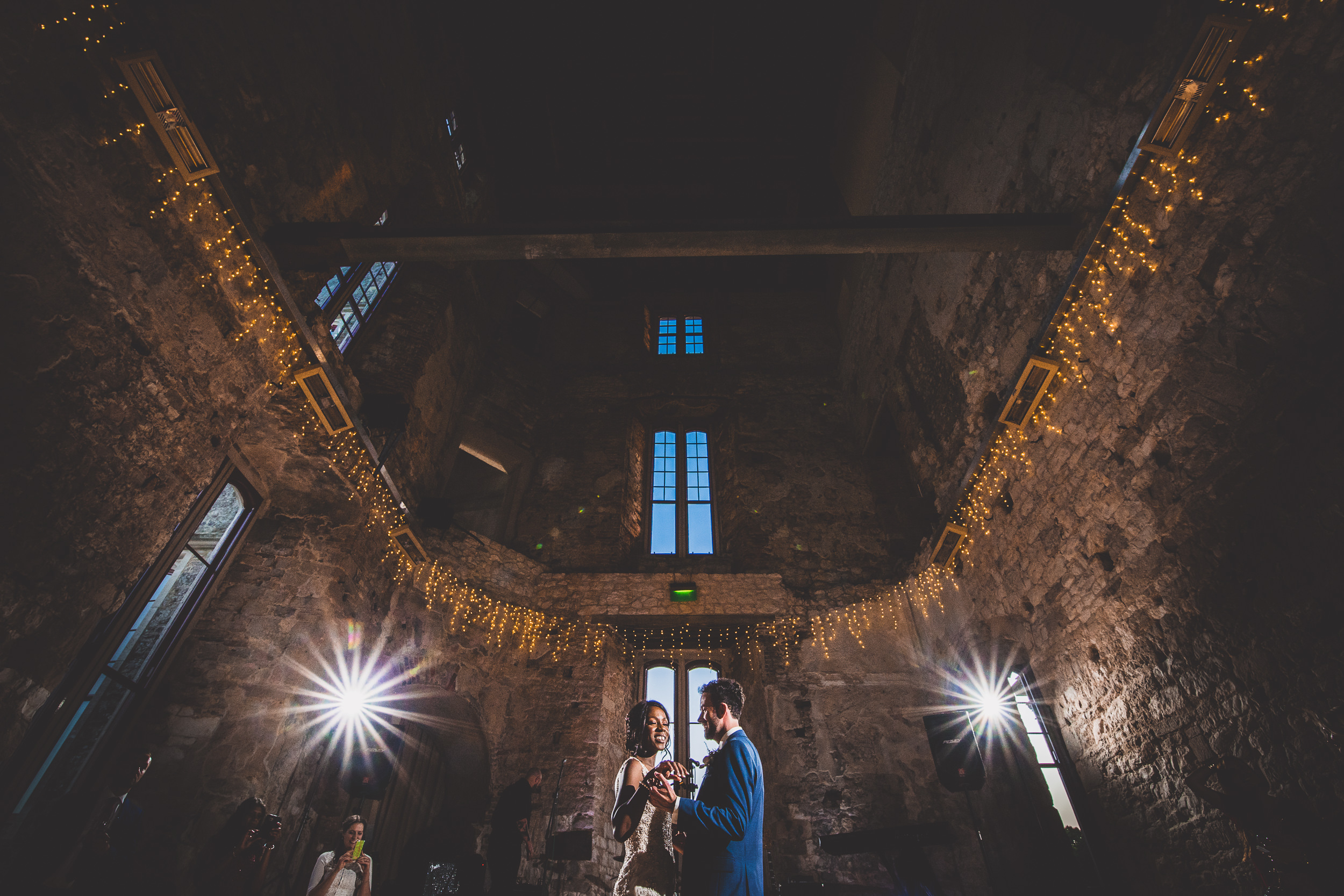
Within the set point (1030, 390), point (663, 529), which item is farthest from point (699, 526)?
point (1030, 390)

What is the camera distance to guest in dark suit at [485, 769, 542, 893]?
452 centimetres

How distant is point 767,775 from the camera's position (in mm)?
5727

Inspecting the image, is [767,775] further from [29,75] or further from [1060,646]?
[29,75]

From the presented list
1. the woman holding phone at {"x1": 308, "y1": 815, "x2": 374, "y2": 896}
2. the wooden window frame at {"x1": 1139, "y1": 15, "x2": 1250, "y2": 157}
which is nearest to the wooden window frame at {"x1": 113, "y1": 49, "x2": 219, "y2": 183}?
the woman holding phone at {"x1": 308, "y1": 815, "x2": 374, "y2": 896}

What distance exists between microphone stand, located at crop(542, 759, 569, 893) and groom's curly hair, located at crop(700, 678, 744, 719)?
134 inches

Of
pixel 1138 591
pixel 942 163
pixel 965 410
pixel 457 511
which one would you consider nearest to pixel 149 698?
pixel 457 511

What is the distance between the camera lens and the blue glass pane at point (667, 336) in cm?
1108

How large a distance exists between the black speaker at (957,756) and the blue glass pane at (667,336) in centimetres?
779

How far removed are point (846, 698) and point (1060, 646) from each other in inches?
95.1

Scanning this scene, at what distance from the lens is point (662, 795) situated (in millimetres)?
2096

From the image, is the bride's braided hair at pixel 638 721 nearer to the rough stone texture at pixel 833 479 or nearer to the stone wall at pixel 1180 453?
the rough stone texture at pixel 833 479

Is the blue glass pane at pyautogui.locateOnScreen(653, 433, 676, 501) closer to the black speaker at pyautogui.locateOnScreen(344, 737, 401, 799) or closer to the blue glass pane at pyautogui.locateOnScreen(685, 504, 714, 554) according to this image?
the blue glass pane at pyautogui.locateOnScreen(685, 504, 714, 554)

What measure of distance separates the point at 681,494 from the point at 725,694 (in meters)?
6.21

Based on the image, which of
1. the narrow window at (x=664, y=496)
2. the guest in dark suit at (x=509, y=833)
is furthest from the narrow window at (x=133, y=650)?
the narrow window at (x=664, y=496)
